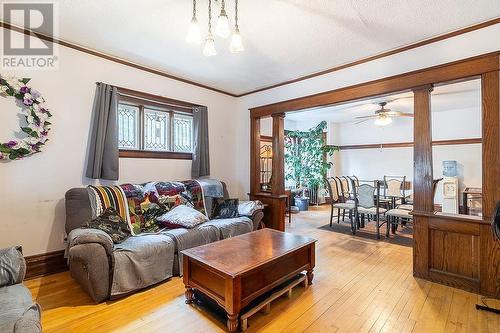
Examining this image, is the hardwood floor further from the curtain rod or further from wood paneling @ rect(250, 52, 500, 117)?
the curtain rod

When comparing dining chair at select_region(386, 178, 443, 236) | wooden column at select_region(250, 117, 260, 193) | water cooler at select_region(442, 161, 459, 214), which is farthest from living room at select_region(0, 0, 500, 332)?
water cooler at select_region(442, 161, 459, 214)

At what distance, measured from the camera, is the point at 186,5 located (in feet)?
7.30

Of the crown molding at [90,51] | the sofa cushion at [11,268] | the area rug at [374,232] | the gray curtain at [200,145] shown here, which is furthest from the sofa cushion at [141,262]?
the area rug at [374,232]

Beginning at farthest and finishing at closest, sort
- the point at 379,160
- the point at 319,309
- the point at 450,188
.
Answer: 1. the point at 379,160
2. the point at 450,188
3. the point at 319,309

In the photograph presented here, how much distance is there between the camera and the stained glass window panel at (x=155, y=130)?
149 inches

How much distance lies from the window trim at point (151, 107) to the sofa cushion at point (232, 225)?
1.29 meters

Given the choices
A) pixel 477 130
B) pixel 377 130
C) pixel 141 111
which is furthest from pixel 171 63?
pixel 477 130

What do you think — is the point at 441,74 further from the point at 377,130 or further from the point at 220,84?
the point at 377,130

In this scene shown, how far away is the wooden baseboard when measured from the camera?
2719 millimetres

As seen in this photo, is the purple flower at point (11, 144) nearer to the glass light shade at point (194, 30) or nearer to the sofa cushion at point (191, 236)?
the sofa cushion at point (191, 236)

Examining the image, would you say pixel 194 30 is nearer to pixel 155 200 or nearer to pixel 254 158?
pixel 155 200

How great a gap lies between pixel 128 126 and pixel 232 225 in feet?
6.67

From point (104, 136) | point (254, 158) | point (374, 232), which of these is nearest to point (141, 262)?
point (104, 136)

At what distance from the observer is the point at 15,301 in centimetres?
145
